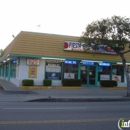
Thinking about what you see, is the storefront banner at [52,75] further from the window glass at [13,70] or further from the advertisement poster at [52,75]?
the window glass at [13,70]

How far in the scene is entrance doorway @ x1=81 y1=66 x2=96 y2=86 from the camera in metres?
26.2

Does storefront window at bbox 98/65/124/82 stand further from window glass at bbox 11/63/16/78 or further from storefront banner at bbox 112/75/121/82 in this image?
window glass at bbox 11/63/16/78

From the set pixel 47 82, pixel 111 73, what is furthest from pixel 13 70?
pixel 111 73

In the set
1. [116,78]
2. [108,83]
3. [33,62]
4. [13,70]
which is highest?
[33,62]

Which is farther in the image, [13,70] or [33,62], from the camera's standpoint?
[13,70]

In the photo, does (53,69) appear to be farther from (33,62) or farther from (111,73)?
(111,73)

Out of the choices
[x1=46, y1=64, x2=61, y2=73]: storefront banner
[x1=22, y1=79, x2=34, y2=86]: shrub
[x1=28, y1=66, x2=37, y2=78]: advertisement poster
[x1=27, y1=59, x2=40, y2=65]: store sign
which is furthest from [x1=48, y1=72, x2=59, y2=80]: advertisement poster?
[x1=22, y1=79, x2=34, y2=86]: shrub

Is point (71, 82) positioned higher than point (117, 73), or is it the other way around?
point (117, 73)

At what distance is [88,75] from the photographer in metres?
26.3

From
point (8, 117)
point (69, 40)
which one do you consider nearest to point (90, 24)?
point (69, 40)

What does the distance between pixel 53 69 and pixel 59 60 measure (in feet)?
3.53

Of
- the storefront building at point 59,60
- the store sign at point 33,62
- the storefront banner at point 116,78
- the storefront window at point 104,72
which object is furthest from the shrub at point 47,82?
the storefront banner at point 116,78

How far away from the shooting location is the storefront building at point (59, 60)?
23.7 metres

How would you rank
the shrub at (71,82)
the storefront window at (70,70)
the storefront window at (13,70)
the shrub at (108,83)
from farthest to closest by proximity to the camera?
1. the storefront window at (13,70)
2. the shrub at (108,83)
3. the storefront window at (70,70)
4. the shrub at (71,82)
